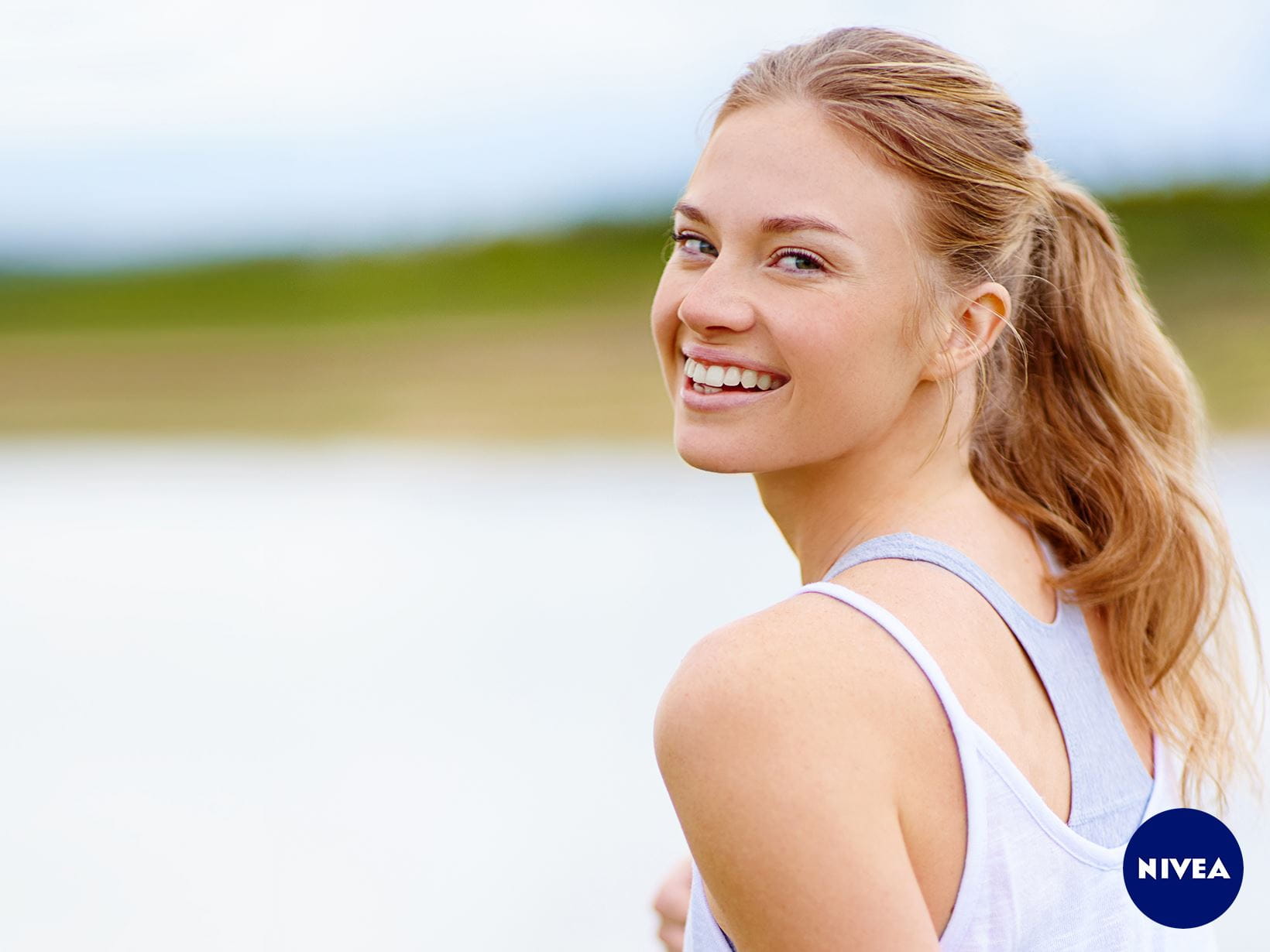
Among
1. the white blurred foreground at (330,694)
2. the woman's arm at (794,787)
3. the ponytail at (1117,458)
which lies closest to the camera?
the woman's arm at (794,787)

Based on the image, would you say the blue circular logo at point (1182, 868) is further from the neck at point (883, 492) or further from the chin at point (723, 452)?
the chin at point (723, 452)

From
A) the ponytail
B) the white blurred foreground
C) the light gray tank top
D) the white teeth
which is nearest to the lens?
the light gray tank top

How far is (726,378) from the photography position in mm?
1283

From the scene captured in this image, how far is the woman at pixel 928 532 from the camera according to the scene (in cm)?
96

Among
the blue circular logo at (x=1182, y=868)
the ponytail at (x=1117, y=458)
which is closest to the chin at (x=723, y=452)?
the ponytail at (x=1117, y=458)

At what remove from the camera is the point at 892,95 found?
125 centimetres

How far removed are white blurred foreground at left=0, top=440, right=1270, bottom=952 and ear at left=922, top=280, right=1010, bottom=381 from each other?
1.91 ft

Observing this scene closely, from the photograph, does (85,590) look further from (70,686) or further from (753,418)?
(753,418)

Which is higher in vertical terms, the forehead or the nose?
the forehead

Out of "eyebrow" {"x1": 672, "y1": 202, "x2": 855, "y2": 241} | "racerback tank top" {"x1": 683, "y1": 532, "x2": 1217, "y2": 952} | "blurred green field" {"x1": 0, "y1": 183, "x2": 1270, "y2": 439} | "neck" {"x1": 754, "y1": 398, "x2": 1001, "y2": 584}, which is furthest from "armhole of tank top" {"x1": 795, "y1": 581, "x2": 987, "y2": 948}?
"blurred green field" {"x1": 0, "y1": 183, "x2": 1270, "y2": 439}

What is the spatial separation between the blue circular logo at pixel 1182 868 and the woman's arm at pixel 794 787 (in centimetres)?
33

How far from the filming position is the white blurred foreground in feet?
11.6

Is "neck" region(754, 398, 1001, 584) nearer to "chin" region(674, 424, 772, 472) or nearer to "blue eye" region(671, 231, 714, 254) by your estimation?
"chin" region(674, 424, 772, 472)

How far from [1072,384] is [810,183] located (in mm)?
455
